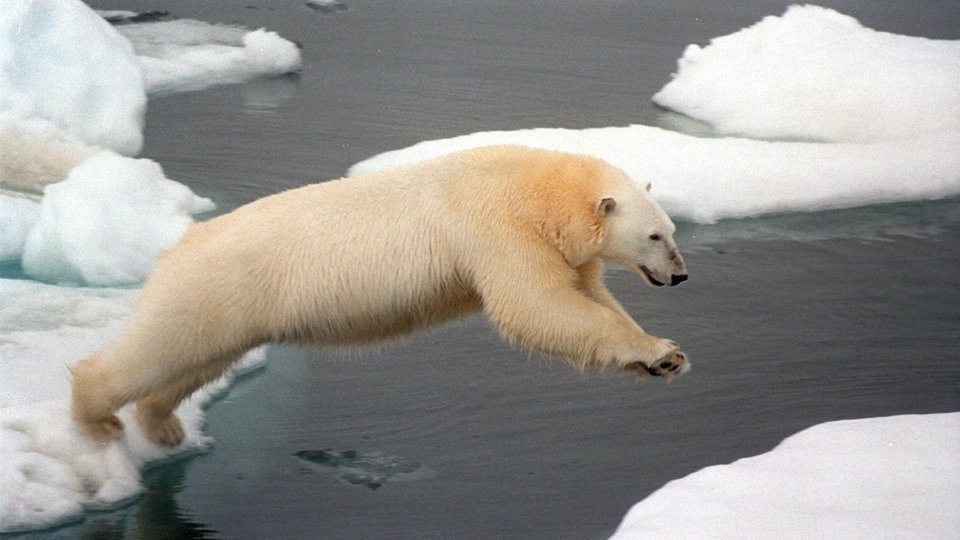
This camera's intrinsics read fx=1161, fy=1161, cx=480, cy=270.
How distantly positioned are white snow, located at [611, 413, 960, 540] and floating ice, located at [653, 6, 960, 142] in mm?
3486

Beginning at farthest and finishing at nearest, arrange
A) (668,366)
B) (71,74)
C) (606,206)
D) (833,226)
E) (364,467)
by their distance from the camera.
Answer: (71,74)
(833,226)
(364,467)
(606,206)
(668,366)

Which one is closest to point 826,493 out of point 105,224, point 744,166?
point 105,224

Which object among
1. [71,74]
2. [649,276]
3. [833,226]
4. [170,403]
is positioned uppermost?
[649,276]

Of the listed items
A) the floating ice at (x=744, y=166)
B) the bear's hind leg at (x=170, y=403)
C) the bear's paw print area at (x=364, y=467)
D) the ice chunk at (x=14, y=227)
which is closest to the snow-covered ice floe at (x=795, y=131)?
the floating ice at (x=744, y=166)

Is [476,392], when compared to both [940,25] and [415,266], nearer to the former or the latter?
[415,266]

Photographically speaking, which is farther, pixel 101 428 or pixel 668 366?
pixel 101 428

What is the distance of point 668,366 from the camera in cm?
270

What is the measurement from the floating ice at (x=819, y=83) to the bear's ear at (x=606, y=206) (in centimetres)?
396

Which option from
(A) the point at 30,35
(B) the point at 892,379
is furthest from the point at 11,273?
(B) the point at 892,379

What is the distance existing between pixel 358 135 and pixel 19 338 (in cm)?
298

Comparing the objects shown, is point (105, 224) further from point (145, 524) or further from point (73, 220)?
point (145, 524)

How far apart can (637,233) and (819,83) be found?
457cm

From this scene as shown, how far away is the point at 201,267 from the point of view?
2.84 meters

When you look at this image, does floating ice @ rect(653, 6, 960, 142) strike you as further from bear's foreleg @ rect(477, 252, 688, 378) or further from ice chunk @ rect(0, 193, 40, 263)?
bear's foreleg @ rect(477, 252, 688, 378)
